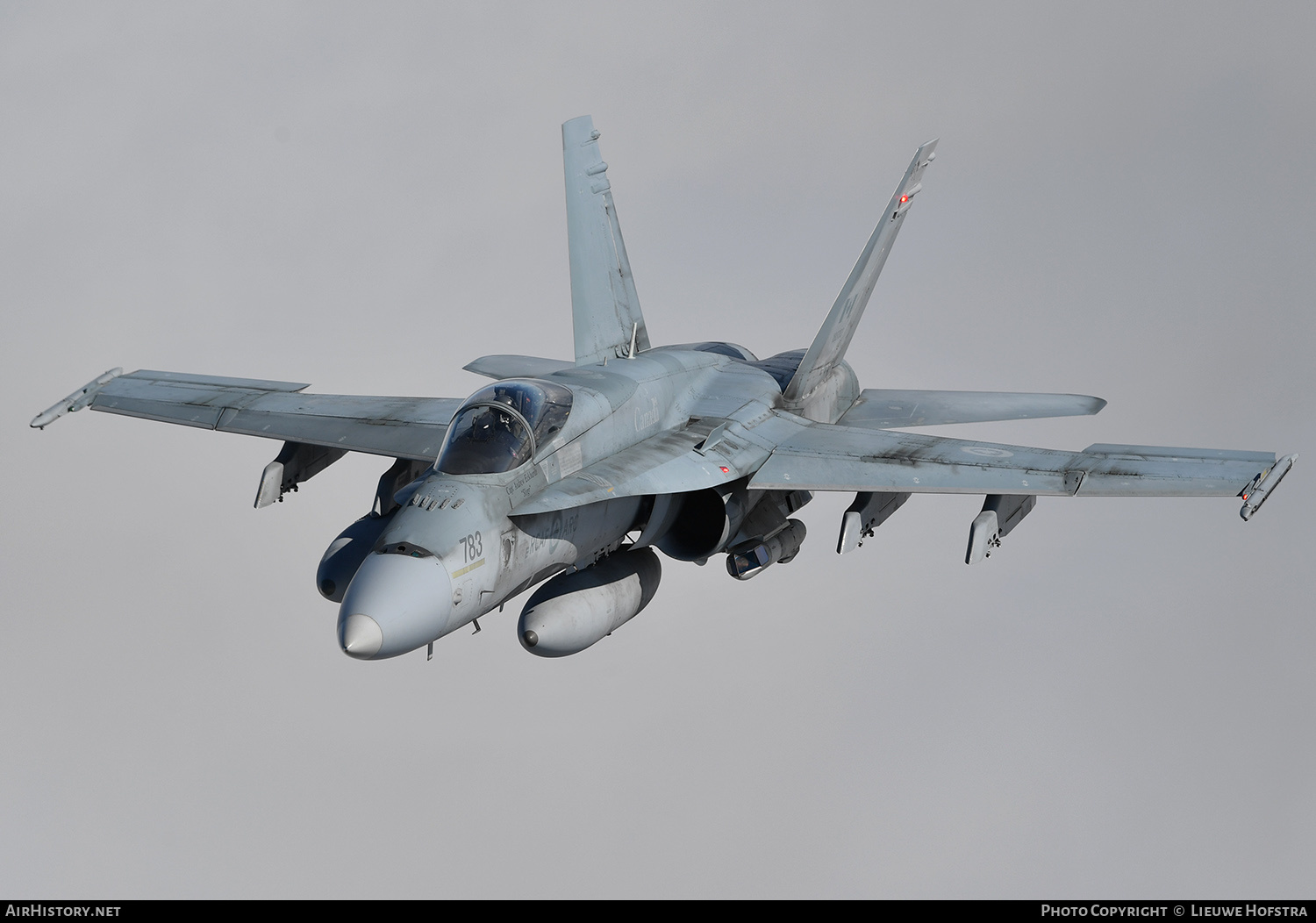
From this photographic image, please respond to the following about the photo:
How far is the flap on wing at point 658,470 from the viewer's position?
40.5 feet

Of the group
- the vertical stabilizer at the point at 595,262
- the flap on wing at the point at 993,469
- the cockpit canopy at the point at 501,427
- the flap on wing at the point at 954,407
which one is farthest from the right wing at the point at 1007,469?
the vertical stabilizer at the point at 595,262

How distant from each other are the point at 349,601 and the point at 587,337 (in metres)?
6.48

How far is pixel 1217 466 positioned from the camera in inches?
535

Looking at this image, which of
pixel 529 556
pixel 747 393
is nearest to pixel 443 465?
pixel 529 556

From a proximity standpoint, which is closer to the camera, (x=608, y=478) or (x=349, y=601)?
(x=349, y=601)

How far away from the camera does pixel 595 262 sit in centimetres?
1702

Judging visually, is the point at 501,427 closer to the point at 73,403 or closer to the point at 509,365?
the point at 509,365

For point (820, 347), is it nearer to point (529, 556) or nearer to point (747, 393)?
point (747, 393)

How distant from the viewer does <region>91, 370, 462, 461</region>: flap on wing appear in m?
14.7

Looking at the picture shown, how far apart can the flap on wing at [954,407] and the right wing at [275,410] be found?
537cm

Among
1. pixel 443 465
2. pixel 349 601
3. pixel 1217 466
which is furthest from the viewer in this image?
pixel 1217 466

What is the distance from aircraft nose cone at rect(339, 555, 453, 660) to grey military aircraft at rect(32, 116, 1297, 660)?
2cm

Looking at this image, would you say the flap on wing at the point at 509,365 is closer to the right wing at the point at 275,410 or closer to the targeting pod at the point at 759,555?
the right wing at the point at 275,410

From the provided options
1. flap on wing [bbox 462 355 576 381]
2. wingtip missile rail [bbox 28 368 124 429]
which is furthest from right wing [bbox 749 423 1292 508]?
wingtip missile rail [bbox 28 368 124 429]
